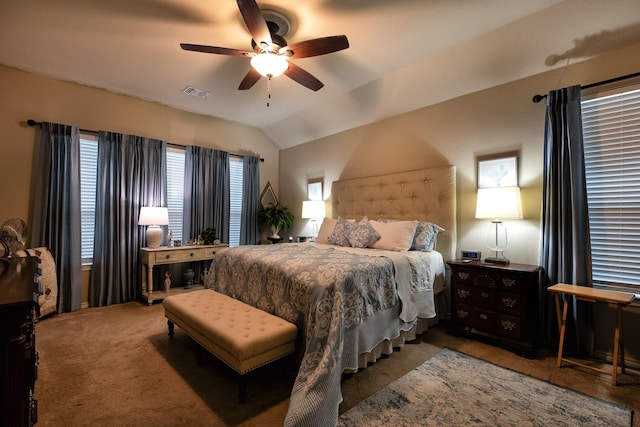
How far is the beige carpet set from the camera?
1.78 meters

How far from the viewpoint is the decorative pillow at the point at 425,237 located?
3232 mm

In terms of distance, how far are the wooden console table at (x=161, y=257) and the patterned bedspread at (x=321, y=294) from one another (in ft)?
4.40

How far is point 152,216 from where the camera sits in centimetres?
396

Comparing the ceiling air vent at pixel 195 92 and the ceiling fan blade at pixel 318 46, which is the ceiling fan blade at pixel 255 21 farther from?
the ceiling air vent at pixel 195 92

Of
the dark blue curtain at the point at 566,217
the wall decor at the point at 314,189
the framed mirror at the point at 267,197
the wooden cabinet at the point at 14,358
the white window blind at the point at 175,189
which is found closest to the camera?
the wooden cabinet at the point at 14,358

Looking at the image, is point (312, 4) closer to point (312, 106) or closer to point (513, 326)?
point (312, 106)

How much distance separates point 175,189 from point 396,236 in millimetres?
3592

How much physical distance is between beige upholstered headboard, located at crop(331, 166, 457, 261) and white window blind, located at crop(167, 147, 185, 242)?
254cm

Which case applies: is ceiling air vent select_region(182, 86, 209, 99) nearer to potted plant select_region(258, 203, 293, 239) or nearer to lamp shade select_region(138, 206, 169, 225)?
lamp shade select_region(138, 206, 169, 225)

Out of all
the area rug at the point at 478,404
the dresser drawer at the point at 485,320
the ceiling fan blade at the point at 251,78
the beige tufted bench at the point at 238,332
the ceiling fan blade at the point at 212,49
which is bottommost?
the area rug at the point at 478,404

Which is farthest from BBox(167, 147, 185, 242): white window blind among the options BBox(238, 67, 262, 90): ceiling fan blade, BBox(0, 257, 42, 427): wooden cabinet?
BBox(0, 257, 42, 427): wooden cabinet

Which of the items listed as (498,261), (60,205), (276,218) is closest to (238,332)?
(498,261)

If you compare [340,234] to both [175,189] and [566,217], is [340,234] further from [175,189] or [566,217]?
[175,189]

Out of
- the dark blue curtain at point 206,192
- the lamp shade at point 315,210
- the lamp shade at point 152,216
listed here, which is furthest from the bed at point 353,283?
the dark blue curtain at point 206,192
